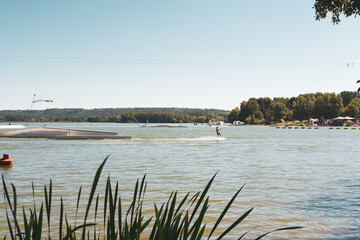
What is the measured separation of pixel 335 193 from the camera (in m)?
13.4

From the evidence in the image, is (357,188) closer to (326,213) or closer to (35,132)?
(326,213)

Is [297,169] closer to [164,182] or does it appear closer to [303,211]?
[164,182]

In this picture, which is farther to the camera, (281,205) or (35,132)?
(35,132)

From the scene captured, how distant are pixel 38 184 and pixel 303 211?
1029cm

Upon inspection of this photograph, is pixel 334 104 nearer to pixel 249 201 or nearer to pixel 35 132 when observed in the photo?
pixel 35 132

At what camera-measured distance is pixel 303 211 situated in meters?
10.8

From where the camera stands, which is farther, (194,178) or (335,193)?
(194,178)

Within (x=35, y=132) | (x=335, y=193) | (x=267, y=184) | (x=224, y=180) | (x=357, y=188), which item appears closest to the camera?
(x=335, y=193)

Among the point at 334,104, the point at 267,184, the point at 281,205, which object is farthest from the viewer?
the point at 334,104

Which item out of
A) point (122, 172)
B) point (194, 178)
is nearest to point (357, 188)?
point (194, 178)

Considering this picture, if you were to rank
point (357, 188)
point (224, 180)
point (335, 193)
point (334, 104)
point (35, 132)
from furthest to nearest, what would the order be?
1. point (334, 104)
2. point (35, 132)
3. point (224, 180)
4. point (357, 188)
5. point (335, 193)

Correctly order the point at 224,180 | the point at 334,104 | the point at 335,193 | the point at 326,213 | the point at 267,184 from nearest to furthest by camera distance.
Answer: the point at 326,213 < the point at 335,193 < the point at 267,184 < the point at 224,180 < the point at 334,104

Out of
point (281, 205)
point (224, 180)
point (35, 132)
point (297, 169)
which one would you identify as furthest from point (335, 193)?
point (35, 132)

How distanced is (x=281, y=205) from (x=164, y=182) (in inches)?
240
